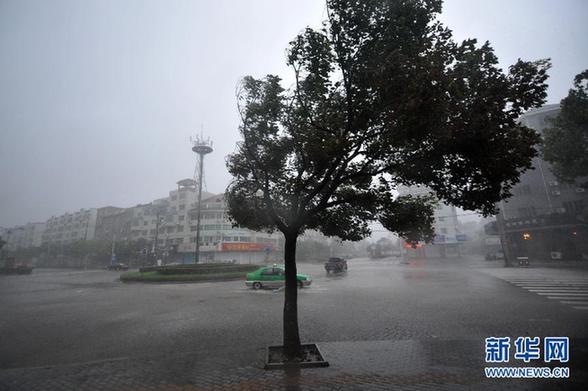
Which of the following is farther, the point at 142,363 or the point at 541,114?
the point at 541,114

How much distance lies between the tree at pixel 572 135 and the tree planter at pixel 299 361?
23.7 metres

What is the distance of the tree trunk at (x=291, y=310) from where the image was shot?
23.6 feet

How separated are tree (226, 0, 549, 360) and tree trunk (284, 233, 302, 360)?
0.02 meters

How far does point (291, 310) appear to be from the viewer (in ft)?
24.3

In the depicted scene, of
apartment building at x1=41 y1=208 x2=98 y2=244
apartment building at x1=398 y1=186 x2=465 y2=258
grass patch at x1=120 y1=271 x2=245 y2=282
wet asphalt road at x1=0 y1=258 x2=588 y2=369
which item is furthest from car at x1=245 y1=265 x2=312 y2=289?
apartment building at x1=41 y1=208 x2=98 y2=244

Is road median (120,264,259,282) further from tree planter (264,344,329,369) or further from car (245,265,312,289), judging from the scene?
tree planter (264,344,329,369)

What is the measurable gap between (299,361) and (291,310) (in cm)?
114

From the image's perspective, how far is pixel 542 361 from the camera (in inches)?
Result: 266

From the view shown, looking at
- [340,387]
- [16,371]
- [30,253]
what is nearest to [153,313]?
[16,371]

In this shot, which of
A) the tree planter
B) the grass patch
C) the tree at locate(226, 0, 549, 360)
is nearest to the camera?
the tree at locate(226, 0, 549, 360)

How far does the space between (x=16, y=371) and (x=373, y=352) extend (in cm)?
848

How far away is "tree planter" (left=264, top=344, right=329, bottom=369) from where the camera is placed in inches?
262

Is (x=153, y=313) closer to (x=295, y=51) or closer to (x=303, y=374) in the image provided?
(x=303, y=374)

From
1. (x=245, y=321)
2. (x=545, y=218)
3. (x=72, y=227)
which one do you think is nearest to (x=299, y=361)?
(x=245, y=321)
